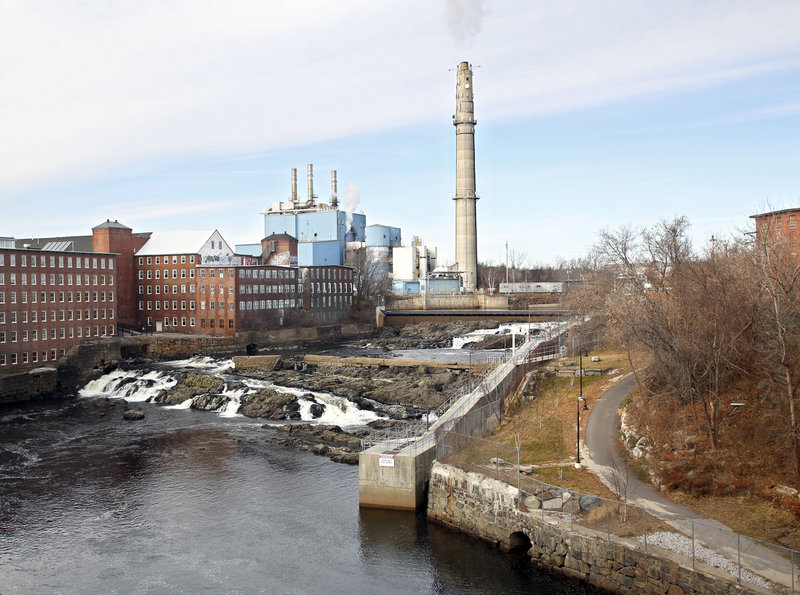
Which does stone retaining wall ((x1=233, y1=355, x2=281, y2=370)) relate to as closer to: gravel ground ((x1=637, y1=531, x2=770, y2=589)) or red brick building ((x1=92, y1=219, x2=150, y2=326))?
red brick building ((x1=92, y1=219, x2=150, y2=326))

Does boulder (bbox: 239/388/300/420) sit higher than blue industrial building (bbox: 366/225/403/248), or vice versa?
blue industrial building (bbox: 366/225/403/248)

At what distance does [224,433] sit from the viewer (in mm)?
45656

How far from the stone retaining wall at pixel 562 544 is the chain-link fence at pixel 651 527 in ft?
0.97

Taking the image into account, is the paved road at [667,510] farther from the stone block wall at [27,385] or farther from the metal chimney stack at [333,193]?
the metal chimney stack at [333,193]

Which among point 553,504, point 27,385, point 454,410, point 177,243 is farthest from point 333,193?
point 553,504

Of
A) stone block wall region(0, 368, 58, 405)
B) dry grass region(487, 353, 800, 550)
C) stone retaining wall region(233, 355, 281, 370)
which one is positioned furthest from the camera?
stone retaining wall region(233, 355, 281, 370)

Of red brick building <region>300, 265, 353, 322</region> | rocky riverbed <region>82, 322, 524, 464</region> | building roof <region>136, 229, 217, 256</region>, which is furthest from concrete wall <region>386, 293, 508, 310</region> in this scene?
rocky riverbed <region>82, 322, 524, 464</region>

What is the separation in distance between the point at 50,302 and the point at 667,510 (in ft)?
220

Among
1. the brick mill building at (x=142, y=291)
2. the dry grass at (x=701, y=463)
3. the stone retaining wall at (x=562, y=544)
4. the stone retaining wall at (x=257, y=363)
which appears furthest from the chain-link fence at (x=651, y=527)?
the brick mill building at (x=142, y=291)

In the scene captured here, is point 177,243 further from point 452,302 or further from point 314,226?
point 452,302

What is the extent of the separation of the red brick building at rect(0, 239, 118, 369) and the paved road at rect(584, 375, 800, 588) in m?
57.1

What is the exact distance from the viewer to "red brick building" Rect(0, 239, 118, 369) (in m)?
67.9

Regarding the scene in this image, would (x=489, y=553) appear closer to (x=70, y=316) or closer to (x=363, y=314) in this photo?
(x=70, y=316)

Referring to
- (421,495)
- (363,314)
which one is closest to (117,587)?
(421,495)
